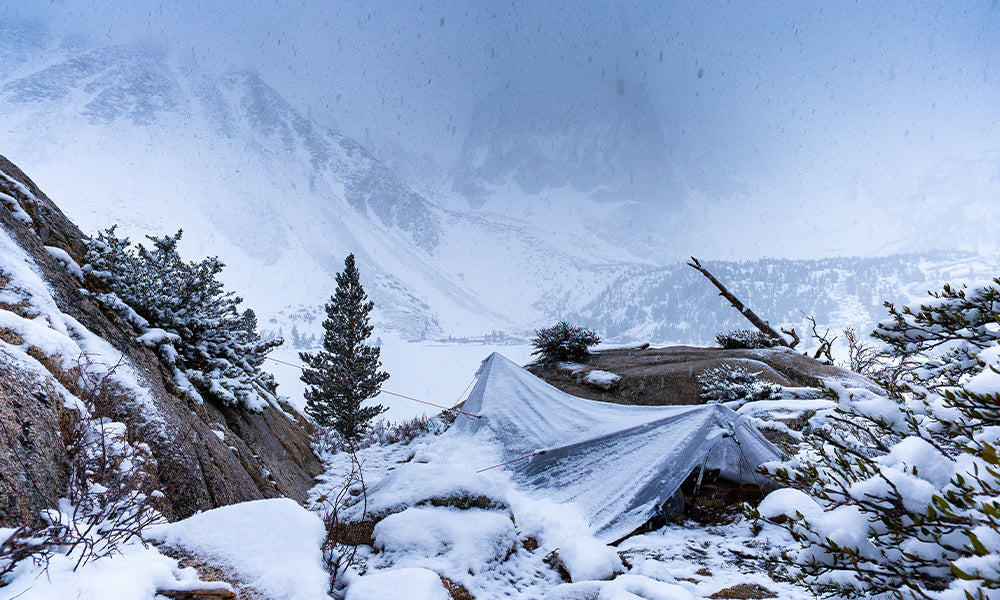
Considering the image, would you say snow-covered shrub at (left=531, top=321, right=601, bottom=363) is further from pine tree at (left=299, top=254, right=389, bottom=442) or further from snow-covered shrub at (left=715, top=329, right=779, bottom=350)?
pine tree at (left=299, top=254, right=389, bottom=442)

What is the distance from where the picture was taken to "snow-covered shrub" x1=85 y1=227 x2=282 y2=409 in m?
5.16

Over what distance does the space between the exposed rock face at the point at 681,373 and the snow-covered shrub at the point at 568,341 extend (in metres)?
0.81

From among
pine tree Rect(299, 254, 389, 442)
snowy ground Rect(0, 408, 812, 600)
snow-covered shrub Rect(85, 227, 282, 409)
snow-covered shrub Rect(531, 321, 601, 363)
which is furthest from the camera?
pine tree Rect(299, 254, 389, 442)

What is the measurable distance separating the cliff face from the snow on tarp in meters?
4.17

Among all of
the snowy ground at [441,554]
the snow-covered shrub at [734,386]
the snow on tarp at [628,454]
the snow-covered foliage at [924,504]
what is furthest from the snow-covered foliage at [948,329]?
the snow-covered shrub at [734,386]

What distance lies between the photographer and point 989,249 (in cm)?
13100

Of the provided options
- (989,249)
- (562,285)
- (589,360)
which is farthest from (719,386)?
(989,249)

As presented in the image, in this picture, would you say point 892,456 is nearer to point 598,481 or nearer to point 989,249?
point 598,481

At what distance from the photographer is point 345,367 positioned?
699 inches

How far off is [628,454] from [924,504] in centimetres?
506

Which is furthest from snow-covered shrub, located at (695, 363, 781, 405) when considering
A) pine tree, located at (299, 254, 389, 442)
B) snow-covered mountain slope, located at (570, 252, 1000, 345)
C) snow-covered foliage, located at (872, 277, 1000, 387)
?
snow-covered mountain slope, located at (570, 252, 1000, 345)

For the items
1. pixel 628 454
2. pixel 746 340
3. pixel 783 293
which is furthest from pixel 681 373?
pixel 783 293

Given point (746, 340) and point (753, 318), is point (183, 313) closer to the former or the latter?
point (753, 318)

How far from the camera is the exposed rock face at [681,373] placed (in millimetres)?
9406
